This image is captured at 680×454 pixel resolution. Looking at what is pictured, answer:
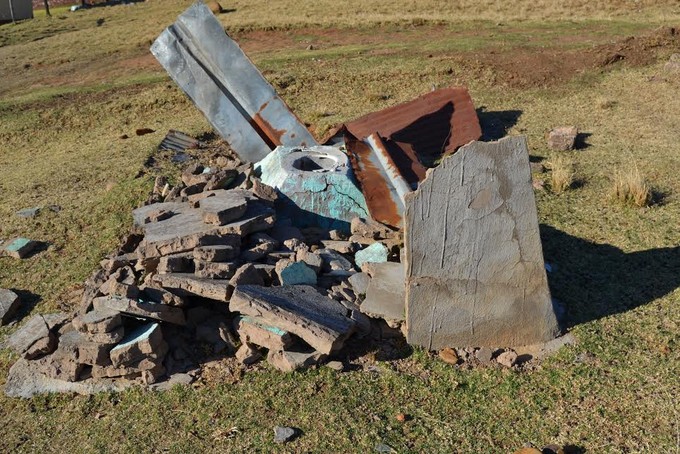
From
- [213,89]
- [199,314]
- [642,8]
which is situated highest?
[213,89]

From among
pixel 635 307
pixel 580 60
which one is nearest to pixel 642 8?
pixel 580 60

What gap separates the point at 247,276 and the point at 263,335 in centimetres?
53

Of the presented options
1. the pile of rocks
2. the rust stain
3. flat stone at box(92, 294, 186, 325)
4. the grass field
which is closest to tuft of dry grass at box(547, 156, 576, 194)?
the grass field

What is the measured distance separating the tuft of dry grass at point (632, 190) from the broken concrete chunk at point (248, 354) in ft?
13.3

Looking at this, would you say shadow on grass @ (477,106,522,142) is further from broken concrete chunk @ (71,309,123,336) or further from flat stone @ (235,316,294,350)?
broken concrete chunk @ (71,309,123,336)

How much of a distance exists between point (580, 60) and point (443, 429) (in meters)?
9.57

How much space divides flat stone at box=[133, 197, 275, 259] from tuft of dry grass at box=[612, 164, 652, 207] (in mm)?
3436

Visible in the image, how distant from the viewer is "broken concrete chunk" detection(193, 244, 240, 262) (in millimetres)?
5422

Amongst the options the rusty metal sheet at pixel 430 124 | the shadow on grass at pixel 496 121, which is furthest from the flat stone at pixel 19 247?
the shadow on grass at pixel 496 121

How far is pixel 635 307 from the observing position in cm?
537

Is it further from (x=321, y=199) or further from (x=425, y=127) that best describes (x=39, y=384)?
(x=425, y=127)

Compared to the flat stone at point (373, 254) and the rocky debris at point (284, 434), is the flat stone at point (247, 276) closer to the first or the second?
the flat stone at point (373, 254)

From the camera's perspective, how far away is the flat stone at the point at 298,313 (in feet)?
15.8

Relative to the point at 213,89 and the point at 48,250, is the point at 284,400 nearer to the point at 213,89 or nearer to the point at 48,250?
the point at 48,250
